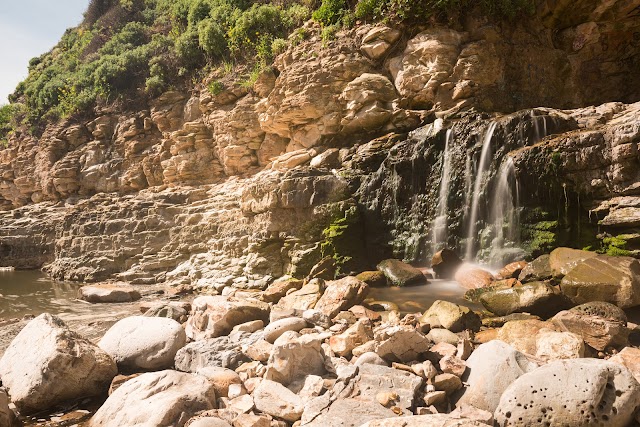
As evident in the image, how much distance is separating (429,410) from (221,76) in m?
17.4

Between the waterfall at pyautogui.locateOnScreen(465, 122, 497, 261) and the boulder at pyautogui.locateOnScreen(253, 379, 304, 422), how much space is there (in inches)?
271

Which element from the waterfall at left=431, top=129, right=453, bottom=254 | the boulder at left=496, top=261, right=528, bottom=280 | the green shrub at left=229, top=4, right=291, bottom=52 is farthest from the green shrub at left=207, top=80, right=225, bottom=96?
the boulder at left=496, top=261, right=528, bottom=280

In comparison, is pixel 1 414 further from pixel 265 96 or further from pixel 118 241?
pixel 265 96

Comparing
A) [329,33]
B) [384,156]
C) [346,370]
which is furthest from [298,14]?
[346,370]

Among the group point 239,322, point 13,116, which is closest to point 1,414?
point 239,322

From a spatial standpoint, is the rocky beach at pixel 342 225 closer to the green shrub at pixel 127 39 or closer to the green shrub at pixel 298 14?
the green shrub at pixel 298 14

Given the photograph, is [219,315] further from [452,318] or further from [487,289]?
[487,289]

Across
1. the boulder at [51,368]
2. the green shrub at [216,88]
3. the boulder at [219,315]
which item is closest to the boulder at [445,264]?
the boulder at [219,315]

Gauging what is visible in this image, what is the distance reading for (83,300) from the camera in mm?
10734

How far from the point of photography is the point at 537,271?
7352 millimetres

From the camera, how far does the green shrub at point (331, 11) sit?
14.2 m

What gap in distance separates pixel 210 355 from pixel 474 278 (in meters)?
5.77

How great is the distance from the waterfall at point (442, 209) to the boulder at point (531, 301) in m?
3.53

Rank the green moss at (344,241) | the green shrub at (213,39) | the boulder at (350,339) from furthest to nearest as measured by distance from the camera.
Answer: the green shrub at (213,39), the green moss at (344,241), the boulder at (350,339)
